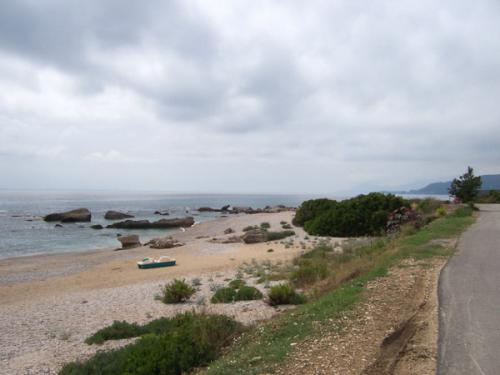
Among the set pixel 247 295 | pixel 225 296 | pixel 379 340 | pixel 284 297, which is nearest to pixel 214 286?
pixel 225 296

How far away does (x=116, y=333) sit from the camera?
794cm

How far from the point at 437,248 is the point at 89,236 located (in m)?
37.4

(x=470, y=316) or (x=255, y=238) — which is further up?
(x=470, y=316)

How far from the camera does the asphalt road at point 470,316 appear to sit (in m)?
4.09

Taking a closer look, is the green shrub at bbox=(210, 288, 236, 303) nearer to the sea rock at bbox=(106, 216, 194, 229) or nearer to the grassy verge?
the grassy verge

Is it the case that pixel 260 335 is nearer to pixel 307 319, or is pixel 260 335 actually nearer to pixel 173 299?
pixel 307 319

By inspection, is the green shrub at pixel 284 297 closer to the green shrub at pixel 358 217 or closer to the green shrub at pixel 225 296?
the green shrub at pixel 225 296

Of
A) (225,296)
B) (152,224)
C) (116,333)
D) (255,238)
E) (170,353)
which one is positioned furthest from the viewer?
(152,224)

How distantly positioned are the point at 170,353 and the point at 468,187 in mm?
34866

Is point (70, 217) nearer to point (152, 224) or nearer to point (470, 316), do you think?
point (152, 224)

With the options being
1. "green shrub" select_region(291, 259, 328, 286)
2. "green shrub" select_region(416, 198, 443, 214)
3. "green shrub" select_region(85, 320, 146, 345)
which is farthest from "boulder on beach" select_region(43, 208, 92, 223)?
"green shrub" select_region(85, 320, 146, 345)

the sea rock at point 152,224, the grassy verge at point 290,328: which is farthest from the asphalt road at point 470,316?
the sea rock at point 152,224

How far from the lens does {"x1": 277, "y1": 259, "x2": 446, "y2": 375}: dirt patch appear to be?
418 cm

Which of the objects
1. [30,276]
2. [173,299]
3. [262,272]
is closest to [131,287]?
[173,299]
